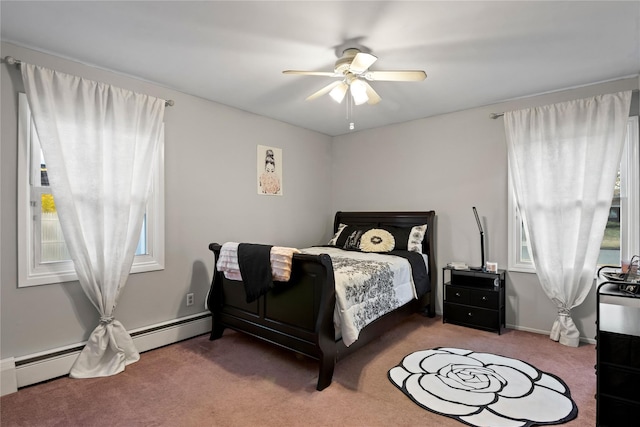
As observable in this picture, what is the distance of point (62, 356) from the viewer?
8.14ft

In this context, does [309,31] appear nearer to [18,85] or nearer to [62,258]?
[18,85]

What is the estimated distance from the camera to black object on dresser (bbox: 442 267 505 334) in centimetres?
334

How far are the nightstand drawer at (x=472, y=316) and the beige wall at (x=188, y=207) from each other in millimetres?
2074

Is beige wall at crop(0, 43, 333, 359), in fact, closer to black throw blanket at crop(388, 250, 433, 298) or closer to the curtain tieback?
the curtain tieback

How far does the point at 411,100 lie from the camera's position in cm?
350

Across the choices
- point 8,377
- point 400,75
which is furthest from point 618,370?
point 8,377

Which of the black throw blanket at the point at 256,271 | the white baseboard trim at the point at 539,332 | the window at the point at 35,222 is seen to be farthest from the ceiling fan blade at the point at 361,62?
the white baseboard trim at the point at 539,332

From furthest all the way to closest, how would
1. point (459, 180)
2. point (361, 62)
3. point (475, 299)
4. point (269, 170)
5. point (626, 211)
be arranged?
point (269, 170) < point (459, 180) < point (475, 299) < point (626, 211) < point (361, 62)

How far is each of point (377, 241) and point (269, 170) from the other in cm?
161

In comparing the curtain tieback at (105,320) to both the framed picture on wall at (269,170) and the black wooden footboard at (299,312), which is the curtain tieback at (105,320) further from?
the framed picture on wall at (269,170)

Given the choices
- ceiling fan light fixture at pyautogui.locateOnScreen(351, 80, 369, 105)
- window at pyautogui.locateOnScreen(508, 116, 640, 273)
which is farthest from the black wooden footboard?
window at pyautogui.locateOnScreen(508, 116, 640, 273)

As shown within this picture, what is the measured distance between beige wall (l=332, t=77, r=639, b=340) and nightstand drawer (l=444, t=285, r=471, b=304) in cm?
36

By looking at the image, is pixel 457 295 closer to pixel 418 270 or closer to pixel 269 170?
pixel 418 270

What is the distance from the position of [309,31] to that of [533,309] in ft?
11.3
